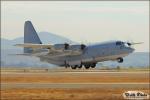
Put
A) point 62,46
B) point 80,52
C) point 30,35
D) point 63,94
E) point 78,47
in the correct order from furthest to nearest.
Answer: point 30,35 → point 78,47 → point 62,46 → point 80,52 → point 63,94

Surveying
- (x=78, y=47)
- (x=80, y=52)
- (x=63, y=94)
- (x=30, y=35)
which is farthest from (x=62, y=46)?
(x=63, y=94)

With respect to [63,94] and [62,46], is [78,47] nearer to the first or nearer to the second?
[62,46]

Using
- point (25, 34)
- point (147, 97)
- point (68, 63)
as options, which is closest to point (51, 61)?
point (68, 63)

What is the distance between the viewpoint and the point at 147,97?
35.8 metres

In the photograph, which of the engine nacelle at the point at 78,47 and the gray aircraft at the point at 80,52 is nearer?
the gray aircraft at the point at 80,52

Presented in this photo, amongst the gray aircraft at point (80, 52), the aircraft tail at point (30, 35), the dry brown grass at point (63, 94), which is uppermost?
the aircraft tail at point (30, 35)

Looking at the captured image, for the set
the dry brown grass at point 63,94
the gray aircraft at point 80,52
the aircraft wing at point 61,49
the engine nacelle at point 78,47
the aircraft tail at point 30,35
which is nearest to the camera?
the dry brown grass at point 63,94

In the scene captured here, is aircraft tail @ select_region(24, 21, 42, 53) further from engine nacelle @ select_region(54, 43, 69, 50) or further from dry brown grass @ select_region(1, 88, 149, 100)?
dry brown grass @ select_region(1, 88, 149, 100)

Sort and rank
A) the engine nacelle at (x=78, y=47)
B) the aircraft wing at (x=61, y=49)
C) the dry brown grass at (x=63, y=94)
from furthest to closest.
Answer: the engine nacelle at (x=78, y=47) < the aircraft wing at (x=61, y=49) < the dry brown grass at (x=63, y=94)

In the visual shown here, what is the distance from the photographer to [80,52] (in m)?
99.3

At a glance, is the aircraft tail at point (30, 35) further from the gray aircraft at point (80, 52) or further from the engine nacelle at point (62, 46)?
the engine nacelle at point (62, 46)

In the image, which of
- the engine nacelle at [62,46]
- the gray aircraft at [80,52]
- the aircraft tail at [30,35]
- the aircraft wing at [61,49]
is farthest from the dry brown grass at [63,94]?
the aircraft tail at [30,35]

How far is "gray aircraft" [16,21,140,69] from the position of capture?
312 feet

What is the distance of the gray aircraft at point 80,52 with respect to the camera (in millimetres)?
95062
